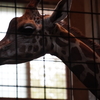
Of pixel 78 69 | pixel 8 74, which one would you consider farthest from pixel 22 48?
pixel 8 74

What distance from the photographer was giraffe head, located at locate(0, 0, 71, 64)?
2.23 meters

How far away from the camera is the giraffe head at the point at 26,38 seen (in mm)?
2229

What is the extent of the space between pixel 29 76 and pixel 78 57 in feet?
3.46

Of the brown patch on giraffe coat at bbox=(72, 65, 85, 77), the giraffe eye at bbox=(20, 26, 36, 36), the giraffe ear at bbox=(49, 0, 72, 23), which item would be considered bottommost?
the brown patch on giraffe coat at bbox=(72, 65, 85, 77)

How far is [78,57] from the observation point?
2.30 m

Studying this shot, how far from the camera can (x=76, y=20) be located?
130 inches

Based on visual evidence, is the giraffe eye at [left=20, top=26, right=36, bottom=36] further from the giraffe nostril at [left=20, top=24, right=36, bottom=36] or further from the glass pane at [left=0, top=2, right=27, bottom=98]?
the glass pane at [left=0, top=2, right=27, bottom=98]

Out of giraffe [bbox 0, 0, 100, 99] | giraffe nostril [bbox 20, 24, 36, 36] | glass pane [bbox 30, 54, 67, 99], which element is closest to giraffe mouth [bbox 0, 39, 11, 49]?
giraffe [bbox 0, 0, 100, 99]

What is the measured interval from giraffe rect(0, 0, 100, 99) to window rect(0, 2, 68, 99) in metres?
0.85

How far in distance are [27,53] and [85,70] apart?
13.2 inches

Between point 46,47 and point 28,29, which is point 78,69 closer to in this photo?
point 46,47

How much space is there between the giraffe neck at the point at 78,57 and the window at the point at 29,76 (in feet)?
2.81

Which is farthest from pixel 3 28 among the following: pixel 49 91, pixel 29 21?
pixel 29 21

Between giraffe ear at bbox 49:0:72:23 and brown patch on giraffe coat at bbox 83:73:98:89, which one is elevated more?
giraffe ear at bbox 49:0:72:23
